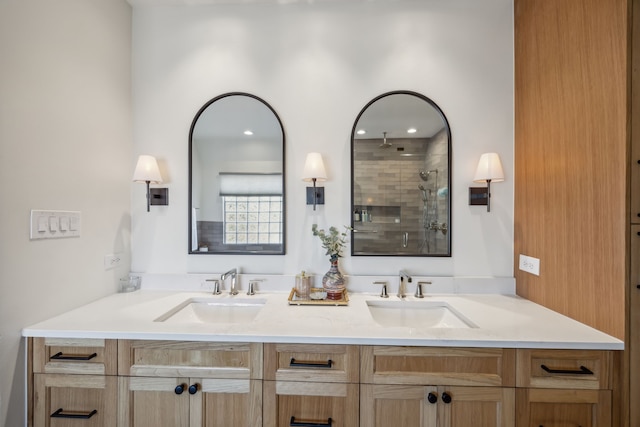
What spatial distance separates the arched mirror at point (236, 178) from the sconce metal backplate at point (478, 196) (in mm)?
1120

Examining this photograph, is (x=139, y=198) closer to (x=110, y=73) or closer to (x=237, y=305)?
(x=110, y=73)

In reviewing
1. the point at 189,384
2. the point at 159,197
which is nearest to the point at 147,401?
the point at 189,384

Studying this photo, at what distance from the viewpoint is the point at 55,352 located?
1.21 metres

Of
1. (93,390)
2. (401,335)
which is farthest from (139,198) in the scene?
(401,335)

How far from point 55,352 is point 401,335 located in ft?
4.59

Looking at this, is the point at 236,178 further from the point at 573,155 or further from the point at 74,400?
the point at 573,155

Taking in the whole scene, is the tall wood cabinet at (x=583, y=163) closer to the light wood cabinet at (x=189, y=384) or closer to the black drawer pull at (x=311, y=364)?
the black drawer pull at (x=311, y=364)

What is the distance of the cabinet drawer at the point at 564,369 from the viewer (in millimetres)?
1104

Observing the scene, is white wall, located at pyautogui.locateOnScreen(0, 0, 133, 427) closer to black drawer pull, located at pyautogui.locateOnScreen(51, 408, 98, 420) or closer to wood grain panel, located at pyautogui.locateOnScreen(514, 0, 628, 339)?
black drawer pull, located at pyautogui.locateOnScreen(51, 408, 98, 420)

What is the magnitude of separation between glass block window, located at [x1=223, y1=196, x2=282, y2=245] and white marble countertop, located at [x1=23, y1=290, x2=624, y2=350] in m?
0.45

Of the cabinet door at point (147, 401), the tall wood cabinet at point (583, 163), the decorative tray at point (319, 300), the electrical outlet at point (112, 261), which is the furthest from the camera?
the electrical outlet at point (112, 261)

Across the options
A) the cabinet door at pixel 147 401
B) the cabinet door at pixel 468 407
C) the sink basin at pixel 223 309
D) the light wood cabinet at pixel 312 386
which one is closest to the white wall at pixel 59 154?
the cabinet door at pixel 147 401

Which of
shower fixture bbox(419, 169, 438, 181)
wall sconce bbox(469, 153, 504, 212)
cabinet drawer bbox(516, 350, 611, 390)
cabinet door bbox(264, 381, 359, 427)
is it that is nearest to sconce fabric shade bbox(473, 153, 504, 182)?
wall sconce bbox(469, 153, 504, 212)

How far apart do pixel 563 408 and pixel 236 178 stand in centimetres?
185
